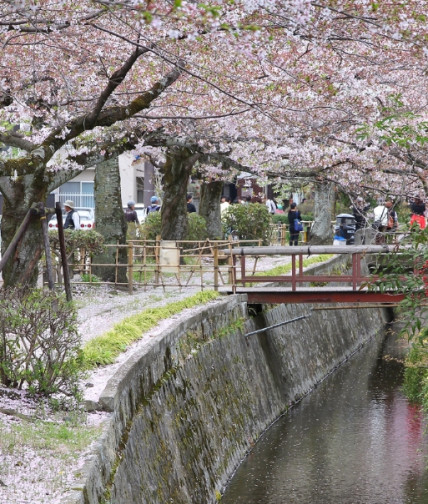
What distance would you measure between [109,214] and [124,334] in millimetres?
9296

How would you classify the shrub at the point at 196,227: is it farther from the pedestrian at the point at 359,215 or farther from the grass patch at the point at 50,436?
the grass patch at the point at 50,436

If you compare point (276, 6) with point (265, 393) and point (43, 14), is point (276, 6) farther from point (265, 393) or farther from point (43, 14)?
point (265, 393)

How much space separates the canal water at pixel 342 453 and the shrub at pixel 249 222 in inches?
448

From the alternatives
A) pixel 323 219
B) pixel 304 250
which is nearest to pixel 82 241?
pixel 304 250

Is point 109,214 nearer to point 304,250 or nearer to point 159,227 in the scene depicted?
point 304,250

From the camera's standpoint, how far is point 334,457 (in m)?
16.2

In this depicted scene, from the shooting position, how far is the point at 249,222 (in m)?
33.9

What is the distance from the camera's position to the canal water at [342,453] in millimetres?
14078

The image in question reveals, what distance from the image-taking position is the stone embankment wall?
9595 millimetres

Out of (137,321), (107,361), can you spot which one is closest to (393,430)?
(137,321)

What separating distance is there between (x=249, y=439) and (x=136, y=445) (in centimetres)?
655

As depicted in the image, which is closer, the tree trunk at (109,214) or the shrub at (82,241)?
the shrub at (82,241)

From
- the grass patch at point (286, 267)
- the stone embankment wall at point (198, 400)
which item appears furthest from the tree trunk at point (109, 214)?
the grass patch at point (286, 267)

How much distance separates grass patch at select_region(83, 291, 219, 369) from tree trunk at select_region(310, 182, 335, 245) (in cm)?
1674
